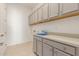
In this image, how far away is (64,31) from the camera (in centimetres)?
300

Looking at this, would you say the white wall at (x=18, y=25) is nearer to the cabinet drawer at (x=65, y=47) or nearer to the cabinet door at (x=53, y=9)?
the cabinet door at (x=53, y=9)

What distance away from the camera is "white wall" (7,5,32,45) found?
245 inches

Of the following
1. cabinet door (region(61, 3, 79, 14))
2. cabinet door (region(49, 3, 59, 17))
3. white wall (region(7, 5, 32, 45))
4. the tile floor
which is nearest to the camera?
cabinet door (region(61, 3, 79, 14))

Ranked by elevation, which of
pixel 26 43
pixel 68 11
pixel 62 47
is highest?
pixel 68 11

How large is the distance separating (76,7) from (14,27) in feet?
15.3

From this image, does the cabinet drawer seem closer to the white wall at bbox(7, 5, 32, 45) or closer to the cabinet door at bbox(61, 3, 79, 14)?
the cabinet door at bbox(61, 3, 79, 14)

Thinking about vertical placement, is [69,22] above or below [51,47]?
above

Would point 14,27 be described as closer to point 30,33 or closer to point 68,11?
point 30,33

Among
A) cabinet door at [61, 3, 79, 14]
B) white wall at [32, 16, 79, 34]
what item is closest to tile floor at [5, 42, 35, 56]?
white wall at [32, 16, 79, 34]

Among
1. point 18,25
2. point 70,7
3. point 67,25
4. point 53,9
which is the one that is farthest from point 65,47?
point 18,25

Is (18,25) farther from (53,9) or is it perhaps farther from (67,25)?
(67,25)

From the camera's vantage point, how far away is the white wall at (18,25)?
20.4 ft

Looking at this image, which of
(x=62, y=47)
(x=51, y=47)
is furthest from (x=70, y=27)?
(x=62, y=47)

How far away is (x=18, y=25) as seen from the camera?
6383 mm
